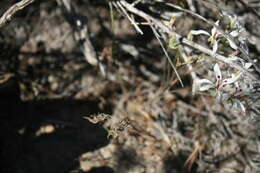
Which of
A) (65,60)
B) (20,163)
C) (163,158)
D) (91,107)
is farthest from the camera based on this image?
(65,60)

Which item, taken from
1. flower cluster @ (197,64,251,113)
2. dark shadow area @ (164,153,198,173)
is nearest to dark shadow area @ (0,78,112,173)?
dark shadow area @ (164,153,198,173)

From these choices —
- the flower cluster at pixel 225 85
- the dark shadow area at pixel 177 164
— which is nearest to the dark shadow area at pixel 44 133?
the dark shadow area at pixel 177 164

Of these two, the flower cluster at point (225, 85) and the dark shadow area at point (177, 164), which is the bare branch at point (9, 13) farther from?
the dark shadow area at point (177, 164)

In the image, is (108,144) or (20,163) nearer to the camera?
(20,163)

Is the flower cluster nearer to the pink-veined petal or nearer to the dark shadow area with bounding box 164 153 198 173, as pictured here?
the pink-veined petal

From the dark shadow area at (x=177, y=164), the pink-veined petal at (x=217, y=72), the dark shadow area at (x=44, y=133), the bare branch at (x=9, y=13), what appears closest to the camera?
the bare branch at (x=9, y=13)

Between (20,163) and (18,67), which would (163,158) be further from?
(18,67)

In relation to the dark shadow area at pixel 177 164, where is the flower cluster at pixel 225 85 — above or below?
above

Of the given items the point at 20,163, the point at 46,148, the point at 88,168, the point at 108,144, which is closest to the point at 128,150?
the point at 108,144
